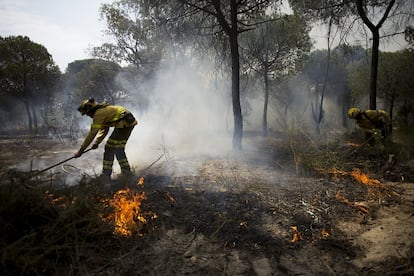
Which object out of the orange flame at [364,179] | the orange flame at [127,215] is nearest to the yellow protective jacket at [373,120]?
the orange flame at [364,179]

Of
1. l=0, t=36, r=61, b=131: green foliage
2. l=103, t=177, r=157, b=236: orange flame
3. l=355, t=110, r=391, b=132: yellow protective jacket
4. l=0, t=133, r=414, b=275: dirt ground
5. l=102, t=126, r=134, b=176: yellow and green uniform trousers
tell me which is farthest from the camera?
l=0, t=36, r=61, b=131: green foliage

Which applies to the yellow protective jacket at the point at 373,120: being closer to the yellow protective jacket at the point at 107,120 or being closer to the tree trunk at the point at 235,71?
the tree trunk at the point at 235,71

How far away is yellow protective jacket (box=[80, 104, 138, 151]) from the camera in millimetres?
4944

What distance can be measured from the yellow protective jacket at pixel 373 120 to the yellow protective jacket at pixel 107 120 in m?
6.46

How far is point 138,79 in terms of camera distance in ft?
66.2

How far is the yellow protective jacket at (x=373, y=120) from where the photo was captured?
7.86 meters

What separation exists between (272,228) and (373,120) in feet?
20.0

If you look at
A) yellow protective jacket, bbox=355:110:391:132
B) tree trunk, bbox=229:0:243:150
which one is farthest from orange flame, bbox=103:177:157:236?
yellow protective jacket, bbox=355:110:391:132

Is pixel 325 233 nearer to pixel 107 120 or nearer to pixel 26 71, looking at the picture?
pixel 107 120

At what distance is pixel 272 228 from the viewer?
140 inches

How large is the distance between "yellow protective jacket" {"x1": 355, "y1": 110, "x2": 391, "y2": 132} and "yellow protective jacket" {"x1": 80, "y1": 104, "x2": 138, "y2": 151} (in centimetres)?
646

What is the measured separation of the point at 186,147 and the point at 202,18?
4.44 metres

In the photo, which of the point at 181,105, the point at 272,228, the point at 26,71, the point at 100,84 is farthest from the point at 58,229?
the point at 26,71

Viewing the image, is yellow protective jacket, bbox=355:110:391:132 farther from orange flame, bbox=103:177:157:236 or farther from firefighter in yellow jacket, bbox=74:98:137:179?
orange flame, bbox=103:177:157:236
